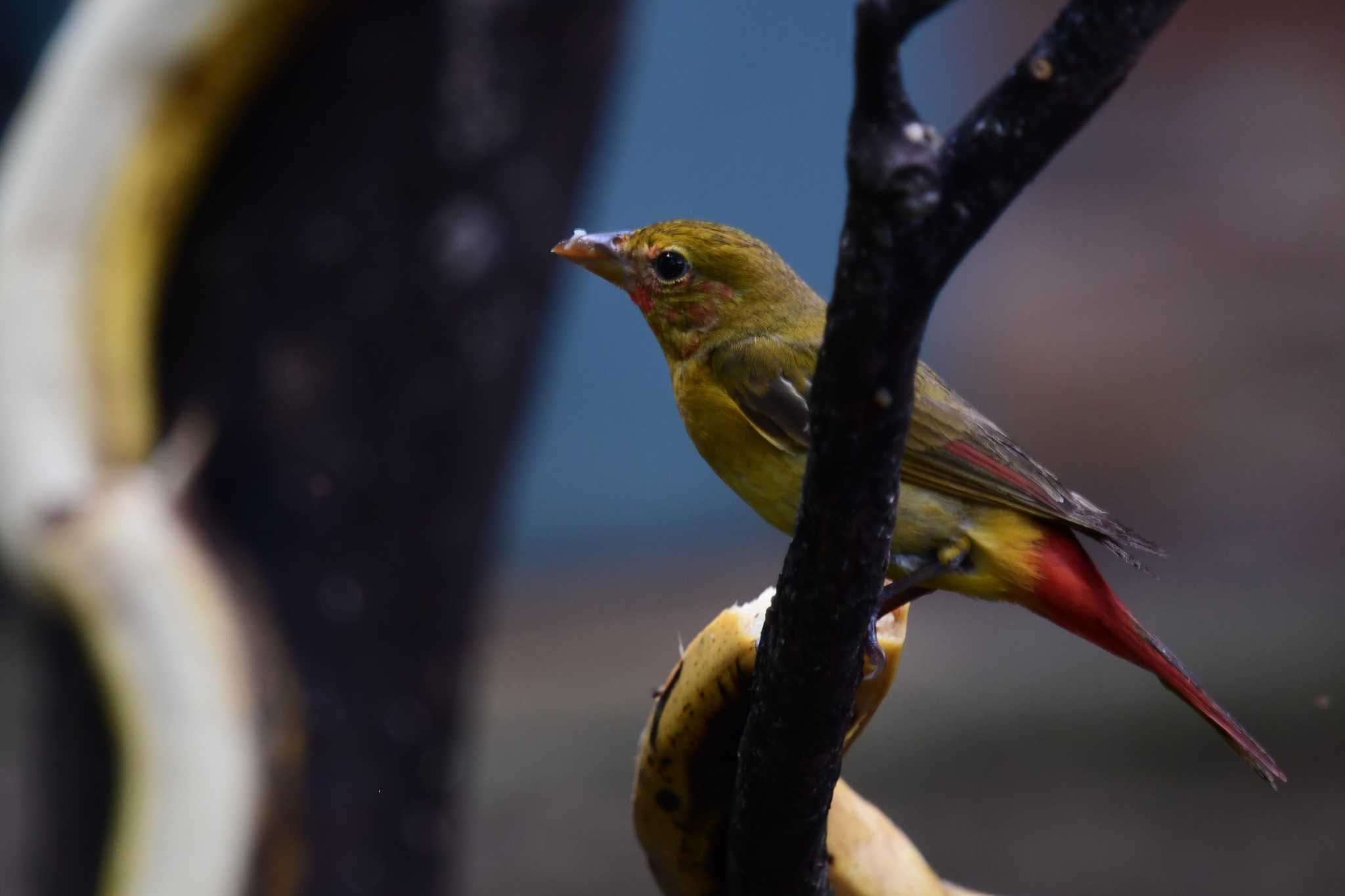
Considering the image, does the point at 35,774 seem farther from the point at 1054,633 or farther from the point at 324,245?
the point at 1054,633

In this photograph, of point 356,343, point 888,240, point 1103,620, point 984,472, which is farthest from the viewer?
point 356,343

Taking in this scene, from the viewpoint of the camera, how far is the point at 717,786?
6.66 feet

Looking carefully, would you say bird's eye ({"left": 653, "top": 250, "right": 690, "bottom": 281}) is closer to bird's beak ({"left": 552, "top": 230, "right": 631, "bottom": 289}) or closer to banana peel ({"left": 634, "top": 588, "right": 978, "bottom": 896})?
bird's beak ({"left": 552, "top": 230, "right": 631, "bottom": 289})

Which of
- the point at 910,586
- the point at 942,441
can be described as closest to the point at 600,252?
the point at 942,441

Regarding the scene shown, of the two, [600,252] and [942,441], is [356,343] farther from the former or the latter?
[942,441]

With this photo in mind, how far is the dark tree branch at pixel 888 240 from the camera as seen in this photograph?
1240 millimetres

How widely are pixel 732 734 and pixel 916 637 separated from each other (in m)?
7.32

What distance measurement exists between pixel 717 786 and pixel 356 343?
257 centimetres

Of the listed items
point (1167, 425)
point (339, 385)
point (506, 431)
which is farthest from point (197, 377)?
point (1167, 425)

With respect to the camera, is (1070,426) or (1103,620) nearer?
(1103,620)

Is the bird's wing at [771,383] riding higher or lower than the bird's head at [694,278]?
lower

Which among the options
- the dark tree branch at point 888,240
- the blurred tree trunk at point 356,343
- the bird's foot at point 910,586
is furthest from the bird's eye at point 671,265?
the blurred tree trunk at point 356,343

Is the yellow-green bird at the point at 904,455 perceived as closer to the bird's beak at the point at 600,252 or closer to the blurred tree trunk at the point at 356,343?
the bird's beak at the point at 600,252

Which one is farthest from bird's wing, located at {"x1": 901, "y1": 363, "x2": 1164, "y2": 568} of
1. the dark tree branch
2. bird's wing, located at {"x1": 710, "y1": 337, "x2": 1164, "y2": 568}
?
the dark tree branch
